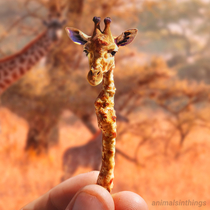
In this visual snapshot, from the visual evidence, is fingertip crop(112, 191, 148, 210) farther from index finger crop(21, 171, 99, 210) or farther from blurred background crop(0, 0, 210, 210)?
blurred background crop(0, 0, 210, 210)

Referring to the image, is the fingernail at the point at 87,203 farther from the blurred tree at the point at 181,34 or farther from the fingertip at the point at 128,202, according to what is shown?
the blurred tree at the point at 181,34

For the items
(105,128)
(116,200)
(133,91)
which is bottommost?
(133,91)

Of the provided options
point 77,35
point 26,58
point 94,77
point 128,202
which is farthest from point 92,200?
point 26,58

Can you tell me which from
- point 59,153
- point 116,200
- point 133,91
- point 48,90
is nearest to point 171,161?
point 133,91

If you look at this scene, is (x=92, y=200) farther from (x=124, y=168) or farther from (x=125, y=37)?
(x=124, y=168)

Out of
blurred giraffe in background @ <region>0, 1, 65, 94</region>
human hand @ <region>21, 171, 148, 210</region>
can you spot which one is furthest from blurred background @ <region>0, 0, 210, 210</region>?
human hand @ <region>21, 171, 148, 210</region>

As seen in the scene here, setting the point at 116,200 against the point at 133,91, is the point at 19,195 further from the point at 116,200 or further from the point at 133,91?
the point at 116,200
